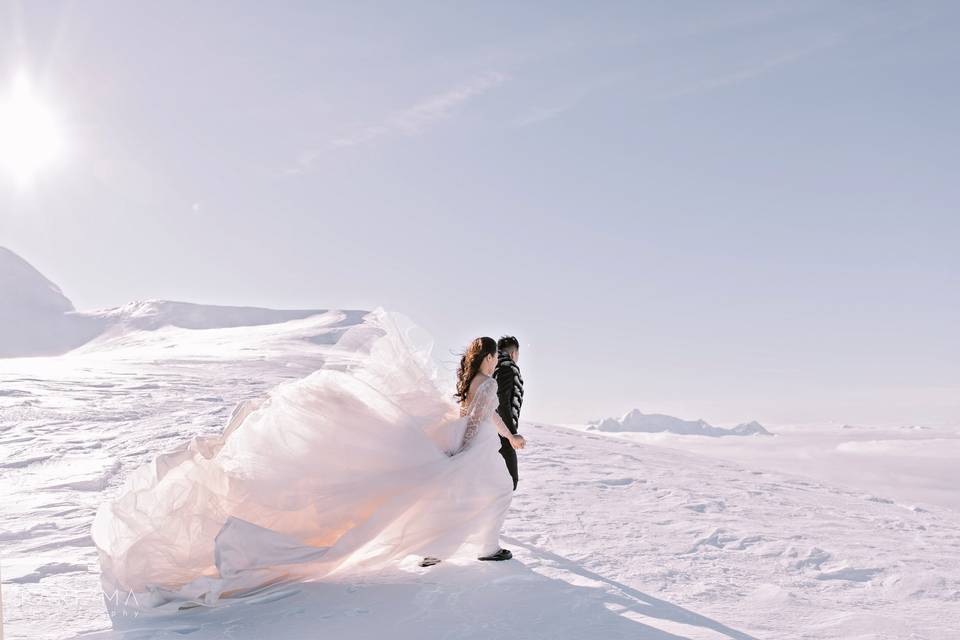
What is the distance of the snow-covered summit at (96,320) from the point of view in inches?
1816

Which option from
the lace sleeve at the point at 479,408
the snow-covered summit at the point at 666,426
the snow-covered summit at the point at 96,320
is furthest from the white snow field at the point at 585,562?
the snow-covered summit at the point at 666,426

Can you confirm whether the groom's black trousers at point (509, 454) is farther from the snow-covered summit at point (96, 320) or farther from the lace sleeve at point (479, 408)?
the snow-covered summit at point (96, 320)

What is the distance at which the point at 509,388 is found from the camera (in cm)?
606

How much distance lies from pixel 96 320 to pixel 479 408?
53.3 metres

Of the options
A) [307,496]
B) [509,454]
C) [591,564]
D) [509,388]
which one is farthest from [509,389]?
[307,496]

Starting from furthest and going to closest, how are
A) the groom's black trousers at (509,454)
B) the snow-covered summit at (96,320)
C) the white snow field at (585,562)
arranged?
the snow-covered summit at (96,320), the groom's black trousers at (509,454), the white snow field at (585,562)

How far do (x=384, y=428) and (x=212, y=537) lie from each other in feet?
4.33

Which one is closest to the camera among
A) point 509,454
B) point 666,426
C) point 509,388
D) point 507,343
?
point 509,454

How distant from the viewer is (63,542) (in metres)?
6.20

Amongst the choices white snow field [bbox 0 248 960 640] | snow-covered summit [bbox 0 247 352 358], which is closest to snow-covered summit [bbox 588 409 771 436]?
snow-covered summit [bbox 0 247 352 358]

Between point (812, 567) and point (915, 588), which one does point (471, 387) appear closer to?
point (812, 567)

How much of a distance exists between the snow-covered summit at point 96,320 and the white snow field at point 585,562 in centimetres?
3592

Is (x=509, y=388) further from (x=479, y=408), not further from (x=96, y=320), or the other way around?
(x=96, y=320)

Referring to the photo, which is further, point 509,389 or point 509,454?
point 509,389
